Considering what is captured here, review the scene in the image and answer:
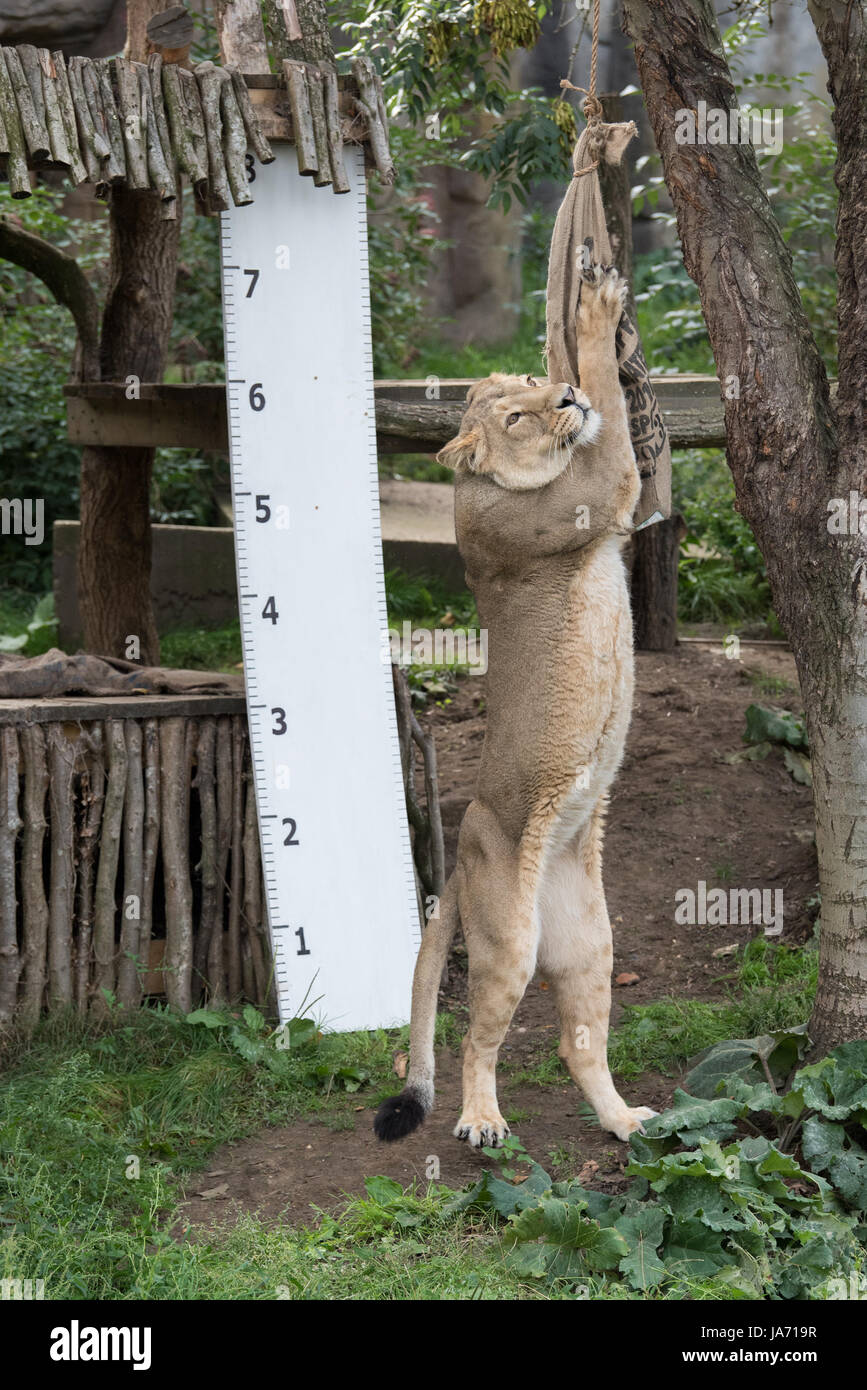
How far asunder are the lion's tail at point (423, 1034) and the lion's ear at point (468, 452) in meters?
1.42

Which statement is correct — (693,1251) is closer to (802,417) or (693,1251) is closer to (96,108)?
(802,417)

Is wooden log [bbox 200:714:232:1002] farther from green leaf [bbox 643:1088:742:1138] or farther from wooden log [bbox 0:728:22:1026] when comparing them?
green leaf [bbox 643:1088:742:1138]

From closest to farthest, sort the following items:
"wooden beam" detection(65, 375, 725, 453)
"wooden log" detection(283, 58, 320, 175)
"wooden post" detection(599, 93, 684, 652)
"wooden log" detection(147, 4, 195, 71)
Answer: "wooden log" detection(283, 58, 320, 175) → "wooden log" detection(147, 4, 195, 71) → "wooden beam" detection(65, 375, 725, 453) → "wooden post" detection(599, 93, 684, 652)

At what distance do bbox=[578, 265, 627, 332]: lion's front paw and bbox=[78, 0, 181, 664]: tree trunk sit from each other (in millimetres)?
4534

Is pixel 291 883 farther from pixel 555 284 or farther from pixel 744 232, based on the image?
pixel 744 232

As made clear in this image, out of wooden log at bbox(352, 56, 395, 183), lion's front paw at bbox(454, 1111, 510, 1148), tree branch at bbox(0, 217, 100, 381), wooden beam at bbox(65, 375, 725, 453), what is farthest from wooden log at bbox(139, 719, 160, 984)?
tree branch at bbox(0, 217, 100, 381)

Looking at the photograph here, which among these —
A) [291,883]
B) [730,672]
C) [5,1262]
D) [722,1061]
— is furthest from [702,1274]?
[730,672]

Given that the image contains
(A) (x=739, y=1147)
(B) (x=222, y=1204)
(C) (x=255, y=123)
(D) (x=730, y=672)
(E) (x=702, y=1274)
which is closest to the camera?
(E) (x=702, y=1274)

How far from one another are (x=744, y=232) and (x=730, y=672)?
16.8 ft

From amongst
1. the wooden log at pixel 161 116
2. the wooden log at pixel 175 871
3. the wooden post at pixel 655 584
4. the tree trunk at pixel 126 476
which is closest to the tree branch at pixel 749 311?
the wooden log at pixel 161 116

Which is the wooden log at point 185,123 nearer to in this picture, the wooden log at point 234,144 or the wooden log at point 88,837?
the wooden log at point 234,144

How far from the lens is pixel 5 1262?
13.3 ft

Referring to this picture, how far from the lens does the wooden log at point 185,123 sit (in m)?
5.30

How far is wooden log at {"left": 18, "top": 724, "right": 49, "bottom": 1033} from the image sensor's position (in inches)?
225
